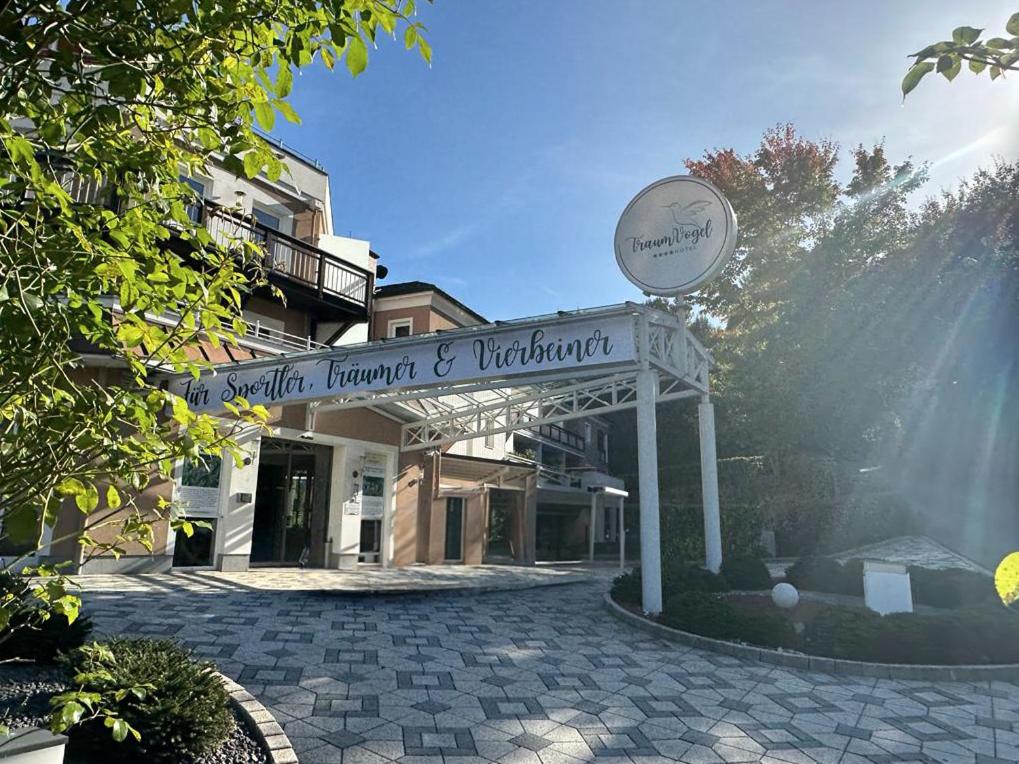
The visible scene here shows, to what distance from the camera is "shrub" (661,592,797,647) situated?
8.13m

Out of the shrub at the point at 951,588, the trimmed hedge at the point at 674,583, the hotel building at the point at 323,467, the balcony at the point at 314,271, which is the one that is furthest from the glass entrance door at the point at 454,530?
the shrub at the point at 951,588

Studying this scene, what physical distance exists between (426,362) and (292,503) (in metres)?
7.28

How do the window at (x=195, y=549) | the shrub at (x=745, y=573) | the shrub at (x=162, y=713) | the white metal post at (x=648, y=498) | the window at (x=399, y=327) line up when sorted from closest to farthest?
1. the shrub at (x=162, y=713)
2. the white metal post at (x=648, y=498)
3. the shrub at (x=745, y=573)
4. the window at (x=195, y=549)
5. the window at (x=399, y=327)

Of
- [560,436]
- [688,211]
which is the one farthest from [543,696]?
[560,436]

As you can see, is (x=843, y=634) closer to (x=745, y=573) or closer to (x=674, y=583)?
(x=674, y=583)

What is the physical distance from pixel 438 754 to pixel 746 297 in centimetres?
2368

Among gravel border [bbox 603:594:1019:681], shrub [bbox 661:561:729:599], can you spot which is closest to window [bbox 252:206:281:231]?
shrub [bbox 661:561:729:599]

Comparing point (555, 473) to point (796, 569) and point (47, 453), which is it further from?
point (47, 453)

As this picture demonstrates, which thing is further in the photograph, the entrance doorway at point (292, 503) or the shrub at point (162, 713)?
the entrance doorway at point (292, 503)

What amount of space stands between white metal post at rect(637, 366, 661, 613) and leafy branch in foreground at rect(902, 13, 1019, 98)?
7943 millimetres

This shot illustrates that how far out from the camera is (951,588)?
37.4ft

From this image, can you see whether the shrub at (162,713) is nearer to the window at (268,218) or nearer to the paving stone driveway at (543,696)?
the paving stone driveway at (543,696)

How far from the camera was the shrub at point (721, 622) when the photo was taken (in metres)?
8.13

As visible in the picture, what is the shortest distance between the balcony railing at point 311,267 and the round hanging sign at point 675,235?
8536 millimetres
